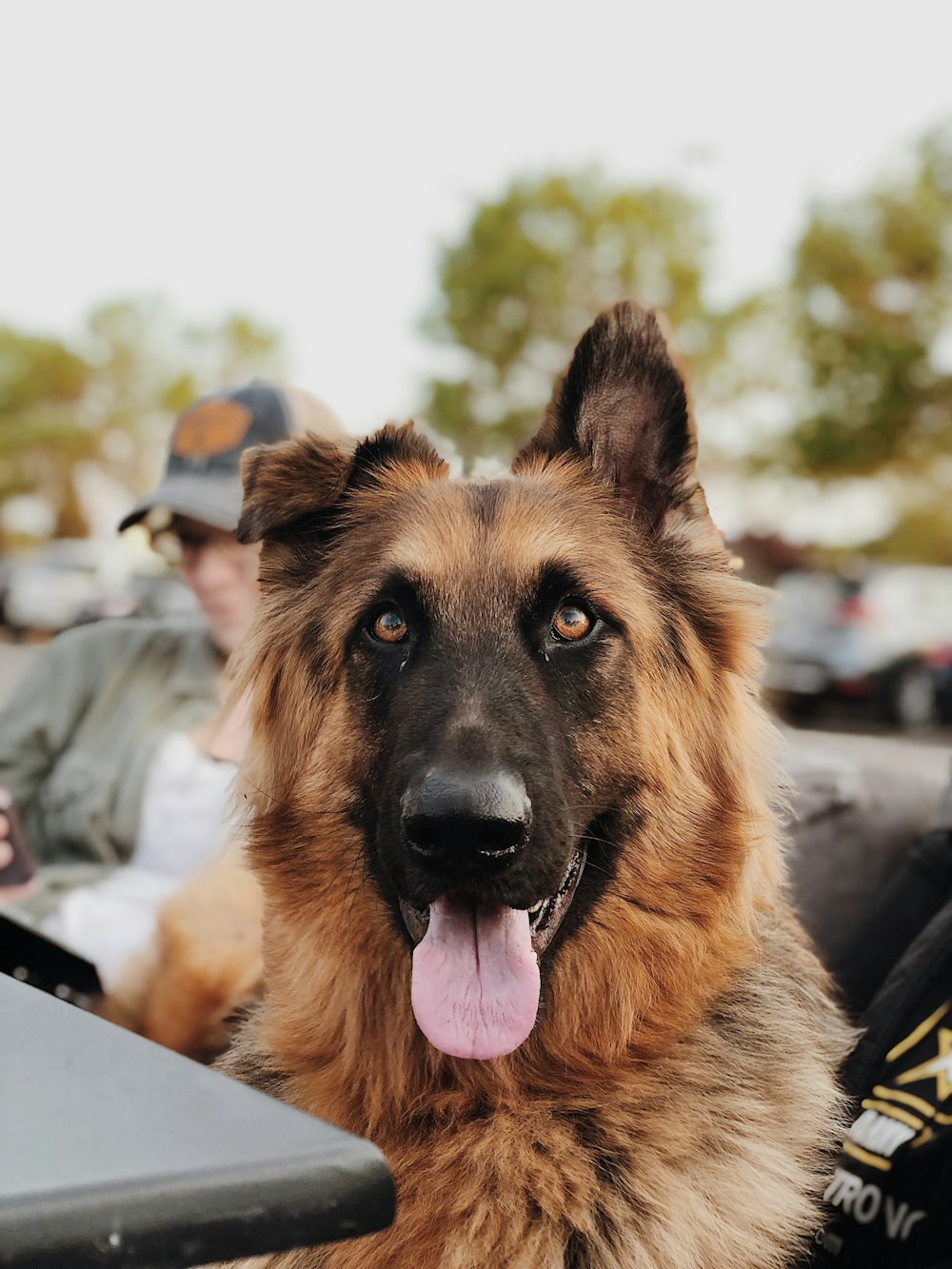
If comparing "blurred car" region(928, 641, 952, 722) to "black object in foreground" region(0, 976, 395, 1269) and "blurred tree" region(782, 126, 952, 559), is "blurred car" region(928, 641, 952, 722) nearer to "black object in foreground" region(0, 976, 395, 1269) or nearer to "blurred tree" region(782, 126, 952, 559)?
"blurred tree" region(782, 126, 952, 559)

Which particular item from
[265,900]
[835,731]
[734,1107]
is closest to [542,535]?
[265,900]

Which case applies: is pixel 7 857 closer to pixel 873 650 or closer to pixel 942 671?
pixel 873 650

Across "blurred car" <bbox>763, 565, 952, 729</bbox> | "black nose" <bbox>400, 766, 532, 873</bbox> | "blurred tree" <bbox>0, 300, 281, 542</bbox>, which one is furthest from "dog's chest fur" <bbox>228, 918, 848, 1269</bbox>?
"blurred tree" <bbox>0, 300, 281, 542</bbox>

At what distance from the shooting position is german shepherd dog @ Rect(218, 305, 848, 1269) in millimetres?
1985

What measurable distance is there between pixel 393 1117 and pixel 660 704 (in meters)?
0.99

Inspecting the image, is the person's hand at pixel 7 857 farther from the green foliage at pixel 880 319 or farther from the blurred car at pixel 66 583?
the blurred car at pixel 66 583

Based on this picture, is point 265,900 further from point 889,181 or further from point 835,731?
point 889,181

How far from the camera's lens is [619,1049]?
7.04 ft

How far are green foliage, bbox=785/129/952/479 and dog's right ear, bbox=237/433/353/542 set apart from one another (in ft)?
84.2

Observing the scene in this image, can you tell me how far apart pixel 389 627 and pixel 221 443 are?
71.0 inches

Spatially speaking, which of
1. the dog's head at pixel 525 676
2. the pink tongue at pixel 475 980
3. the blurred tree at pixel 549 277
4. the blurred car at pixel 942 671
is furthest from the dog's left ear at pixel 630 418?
the blurred tree at pixel 549 277

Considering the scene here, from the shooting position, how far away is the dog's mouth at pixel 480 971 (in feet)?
6.70

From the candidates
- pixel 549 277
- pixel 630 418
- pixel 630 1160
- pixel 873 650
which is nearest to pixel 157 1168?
pixel 630 1160

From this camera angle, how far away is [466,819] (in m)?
1.90
